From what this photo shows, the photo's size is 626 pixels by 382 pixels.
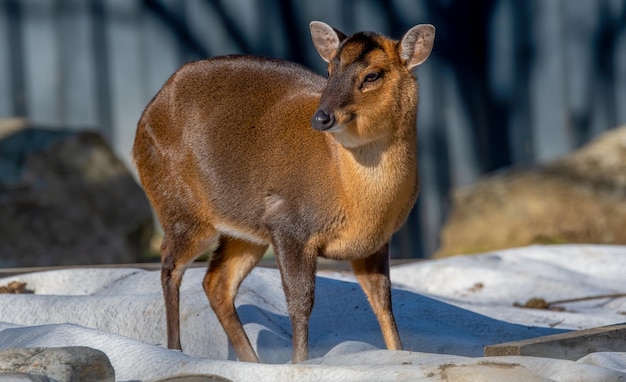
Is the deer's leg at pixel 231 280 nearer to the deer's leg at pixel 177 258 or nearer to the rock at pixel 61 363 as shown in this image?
the deer's leg at pixel 177 258

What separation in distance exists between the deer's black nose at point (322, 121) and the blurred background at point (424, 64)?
15.1 feet

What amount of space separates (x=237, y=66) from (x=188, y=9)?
3.61 metres

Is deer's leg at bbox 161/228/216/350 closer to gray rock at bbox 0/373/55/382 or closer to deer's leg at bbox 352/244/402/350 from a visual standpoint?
deer's leg at bbox 352/244/402/350

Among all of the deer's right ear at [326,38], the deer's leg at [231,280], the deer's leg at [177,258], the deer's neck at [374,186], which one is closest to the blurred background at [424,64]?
the deer's leg at [231,280]

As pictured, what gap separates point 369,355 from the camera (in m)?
4.00

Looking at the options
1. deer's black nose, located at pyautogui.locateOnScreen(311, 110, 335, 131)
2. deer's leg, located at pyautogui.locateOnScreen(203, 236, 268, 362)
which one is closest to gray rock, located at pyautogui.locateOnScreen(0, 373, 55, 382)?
deer's black nose, located at pyautogui.locateOnScreen(311, 110, 335, 131)

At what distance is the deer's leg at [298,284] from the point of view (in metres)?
4.61

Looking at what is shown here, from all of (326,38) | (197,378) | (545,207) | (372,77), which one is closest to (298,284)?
(372,77)

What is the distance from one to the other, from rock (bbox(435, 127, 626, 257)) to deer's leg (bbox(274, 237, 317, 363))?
170 inches

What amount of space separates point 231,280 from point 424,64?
4.20 meters

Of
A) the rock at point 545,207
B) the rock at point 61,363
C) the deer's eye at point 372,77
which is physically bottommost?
the rock at point 545,207

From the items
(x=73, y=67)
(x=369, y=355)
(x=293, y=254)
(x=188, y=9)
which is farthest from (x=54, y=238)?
Result: (x=369, y=355)

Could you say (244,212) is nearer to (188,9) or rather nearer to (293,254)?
(293,254)

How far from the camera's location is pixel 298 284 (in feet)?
15.1
